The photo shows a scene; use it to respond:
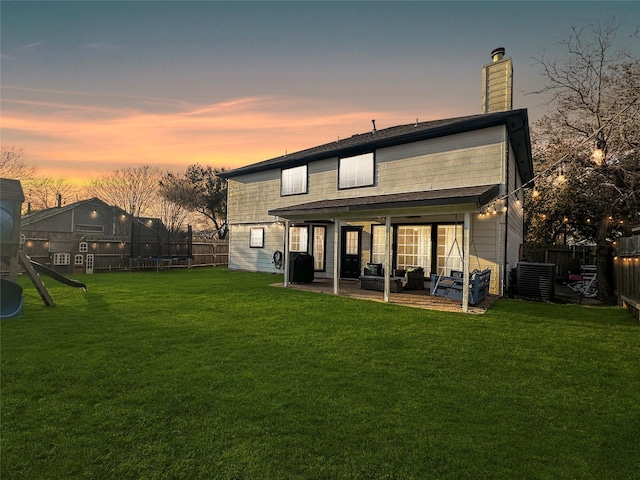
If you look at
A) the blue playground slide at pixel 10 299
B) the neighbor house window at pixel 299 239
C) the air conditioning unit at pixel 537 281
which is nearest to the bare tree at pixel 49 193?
the neighbor house window at pixel 299 239

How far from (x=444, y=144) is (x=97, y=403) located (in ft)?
35.3

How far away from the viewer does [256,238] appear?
16438mm

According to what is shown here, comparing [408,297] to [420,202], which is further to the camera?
[408,297]

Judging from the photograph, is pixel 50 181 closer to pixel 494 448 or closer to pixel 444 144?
pixel 444 144

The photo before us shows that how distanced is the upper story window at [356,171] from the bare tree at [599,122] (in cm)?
601

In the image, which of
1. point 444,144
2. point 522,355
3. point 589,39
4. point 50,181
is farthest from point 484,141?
point 50,181

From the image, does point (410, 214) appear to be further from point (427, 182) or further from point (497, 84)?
point (497, 84)

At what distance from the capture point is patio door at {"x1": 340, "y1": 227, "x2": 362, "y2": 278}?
1271 cm

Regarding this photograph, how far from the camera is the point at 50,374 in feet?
12.1

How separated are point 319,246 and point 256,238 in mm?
4158

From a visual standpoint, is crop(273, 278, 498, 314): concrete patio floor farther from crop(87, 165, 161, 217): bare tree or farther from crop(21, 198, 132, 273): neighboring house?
crop(87, 165, 161, 217): bare tree

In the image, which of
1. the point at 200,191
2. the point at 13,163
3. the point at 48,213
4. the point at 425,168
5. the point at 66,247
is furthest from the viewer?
the point at 200,191

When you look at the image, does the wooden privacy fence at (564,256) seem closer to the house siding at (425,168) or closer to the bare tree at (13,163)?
the house siding at (425,168)

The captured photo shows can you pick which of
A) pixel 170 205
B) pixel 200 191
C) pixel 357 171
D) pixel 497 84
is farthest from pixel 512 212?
pixel 170 205
